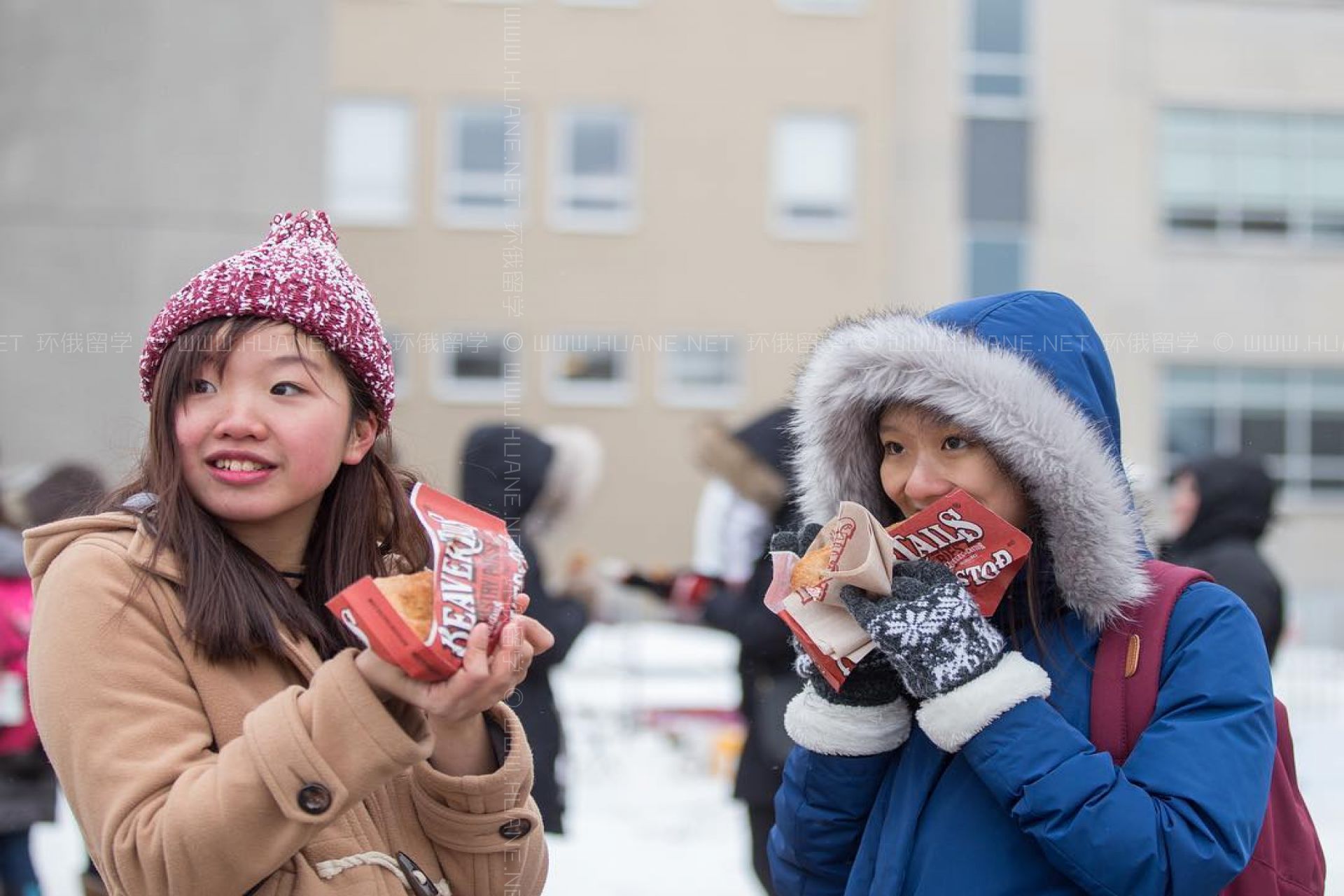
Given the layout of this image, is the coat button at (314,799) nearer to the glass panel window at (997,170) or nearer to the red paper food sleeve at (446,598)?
the red paper food sleeve at (446,598)

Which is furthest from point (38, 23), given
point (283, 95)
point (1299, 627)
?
point (1299, 627)

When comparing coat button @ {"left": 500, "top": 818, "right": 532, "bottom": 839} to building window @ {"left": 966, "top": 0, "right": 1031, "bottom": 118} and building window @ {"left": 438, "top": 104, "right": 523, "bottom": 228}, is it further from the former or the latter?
building window @ {"left": 966, "top": 0, "right": 1031, "bottom": 118}

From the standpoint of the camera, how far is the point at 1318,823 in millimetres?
7387

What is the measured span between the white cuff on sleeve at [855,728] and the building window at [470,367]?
61.1 feet

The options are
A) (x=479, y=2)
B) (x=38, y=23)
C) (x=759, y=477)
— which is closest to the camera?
(x=759, y=477)

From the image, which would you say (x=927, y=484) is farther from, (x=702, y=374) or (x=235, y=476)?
(x=702, y=374)

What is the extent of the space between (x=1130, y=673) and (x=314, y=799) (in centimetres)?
109

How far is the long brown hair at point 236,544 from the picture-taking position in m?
1.72

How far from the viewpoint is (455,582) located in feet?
5.03

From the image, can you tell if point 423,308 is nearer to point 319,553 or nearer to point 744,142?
point 744,142

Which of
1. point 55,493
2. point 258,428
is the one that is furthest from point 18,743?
point 258,428

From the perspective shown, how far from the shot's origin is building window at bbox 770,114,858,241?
67.4 ft

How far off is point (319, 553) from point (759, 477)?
2.48 metres

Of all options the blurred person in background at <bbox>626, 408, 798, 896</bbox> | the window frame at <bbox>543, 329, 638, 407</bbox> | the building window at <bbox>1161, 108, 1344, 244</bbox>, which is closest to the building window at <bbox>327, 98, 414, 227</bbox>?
the window frame at <bbox>543, 329, 638, 407</bbox>
